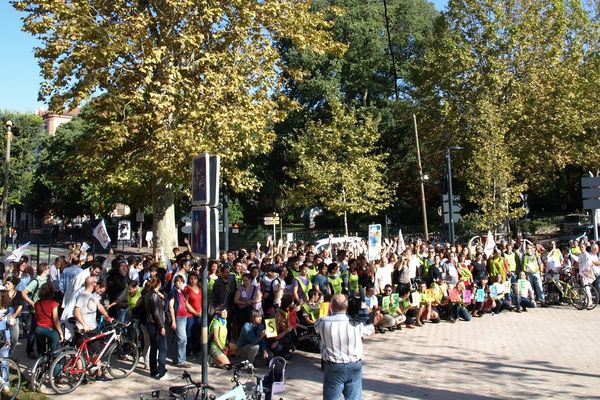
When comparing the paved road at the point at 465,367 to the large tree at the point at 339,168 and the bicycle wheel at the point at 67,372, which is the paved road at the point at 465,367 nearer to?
the bicycle wheel at the point at 67,372

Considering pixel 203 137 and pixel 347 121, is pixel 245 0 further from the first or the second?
pixel 347 121

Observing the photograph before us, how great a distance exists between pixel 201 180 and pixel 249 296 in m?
5.28

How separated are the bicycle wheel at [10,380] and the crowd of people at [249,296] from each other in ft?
2.30

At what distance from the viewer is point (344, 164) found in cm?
3456

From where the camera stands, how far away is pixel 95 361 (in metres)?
9.31

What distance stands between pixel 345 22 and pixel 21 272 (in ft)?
113

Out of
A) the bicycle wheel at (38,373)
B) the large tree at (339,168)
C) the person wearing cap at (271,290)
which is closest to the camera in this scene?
the bicycle wheel at (38,373)

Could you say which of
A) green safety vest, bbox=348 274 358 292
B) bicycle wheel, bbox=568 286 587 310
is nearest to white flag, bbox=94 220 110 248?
green safety vest, bbox=348 274 358 292

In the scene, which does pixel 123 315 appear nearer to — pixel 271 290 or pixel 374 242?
pixel 271 290

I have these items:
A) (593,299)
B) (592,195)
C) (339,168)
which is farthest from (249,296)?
(339,168)

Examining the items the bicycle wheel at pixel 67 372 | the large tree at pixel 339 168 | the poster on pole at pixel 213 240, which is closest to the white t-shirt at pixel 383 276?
the bicycle wheel at pixel 67 372

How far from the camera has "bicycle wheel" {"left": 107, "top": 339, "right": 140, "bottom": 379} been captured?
9.80 meters

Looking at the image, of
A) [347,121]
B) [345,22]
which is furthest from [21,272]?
[345,22]

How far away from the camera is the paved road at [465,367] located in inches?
345
